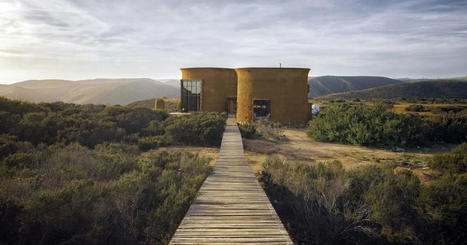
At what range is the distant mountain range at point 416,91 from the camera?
57781mm

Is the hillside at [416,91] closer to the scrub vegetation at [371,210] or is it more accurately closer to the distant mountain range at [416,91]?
the distant mountain range at [416,91]

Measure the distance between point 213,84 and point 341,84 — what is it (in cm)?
10281

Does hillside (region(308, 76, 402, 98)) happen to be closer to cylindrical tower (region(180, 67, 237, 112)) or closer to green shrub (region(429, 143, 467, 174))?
cylindrical tower (region(180, 67, 237, 112))

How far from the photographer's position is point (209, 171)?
661 cm

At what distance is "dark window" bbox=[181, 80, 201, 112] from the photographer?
843 inches

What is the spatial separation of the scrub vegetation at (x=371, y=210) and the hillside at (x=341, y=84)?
324ft

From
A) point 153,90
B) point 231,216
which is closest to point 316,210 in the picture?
point 231,216

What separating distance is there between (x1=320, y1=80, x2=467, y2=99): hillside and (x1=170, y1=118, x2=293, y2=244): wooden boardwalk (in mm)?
55238

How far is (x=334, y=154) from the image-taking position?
11.1 m

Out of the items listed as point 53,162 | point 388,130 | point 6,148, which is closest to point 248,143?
point 388,130

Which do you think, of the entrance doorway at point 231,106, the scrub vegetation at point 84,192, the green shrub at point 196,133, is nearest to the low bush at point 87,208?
the scrub vegetation at point 84,192

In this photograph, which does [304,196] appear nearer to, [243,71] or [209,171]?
[209,171]

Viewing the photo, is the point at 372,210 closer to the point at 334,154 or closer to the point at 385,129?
the point at 334,154

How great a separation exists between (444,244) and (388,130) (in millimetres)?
8926
